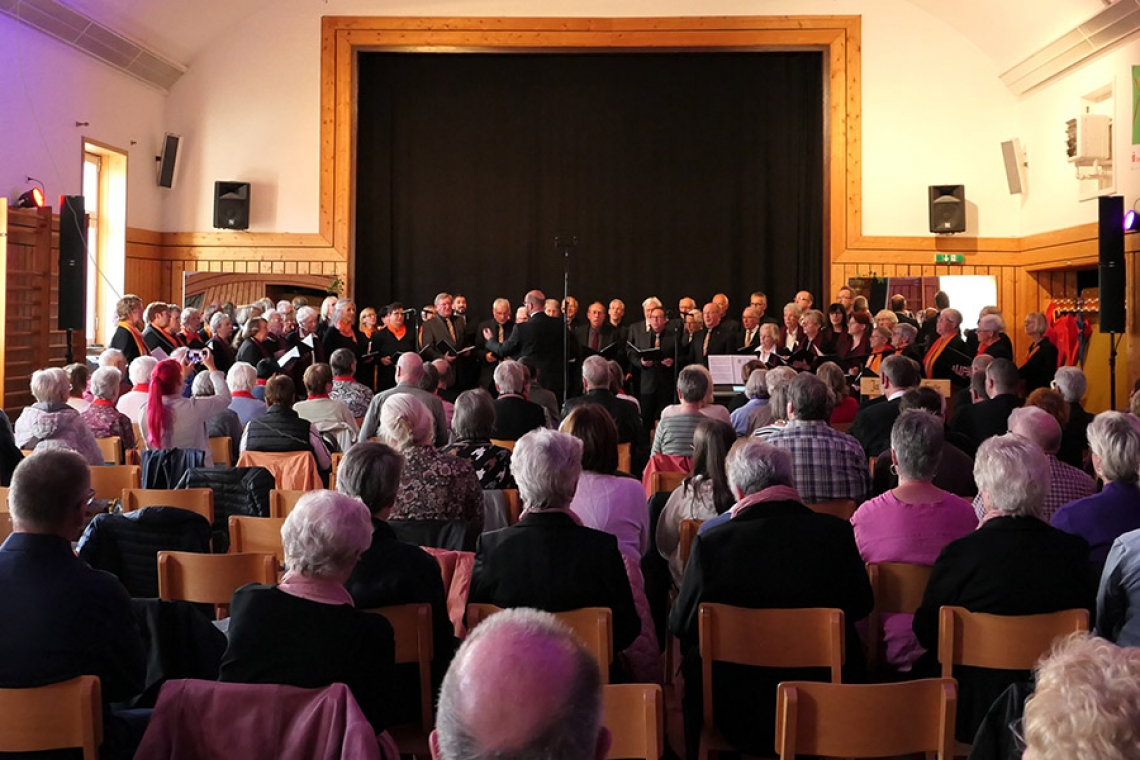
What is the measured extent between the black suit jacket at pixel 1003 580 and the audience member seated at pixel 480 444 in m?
2.26

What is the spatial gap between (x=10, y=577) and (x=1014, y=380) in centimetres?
548

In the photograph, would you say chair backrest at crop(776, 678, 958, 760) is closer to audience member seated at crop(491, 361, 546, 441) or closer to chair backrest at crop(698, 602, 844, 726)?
chair backrest at crop(698, 602, 844, 726)

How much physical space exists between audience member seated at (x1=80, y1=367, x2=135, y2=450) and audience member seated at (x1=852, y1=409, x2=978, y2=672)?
4251 millimetres

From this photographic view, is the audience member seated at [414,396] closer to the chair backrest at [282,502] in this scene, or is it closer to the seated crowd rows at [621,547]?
the seated crowd rows at [621,547]

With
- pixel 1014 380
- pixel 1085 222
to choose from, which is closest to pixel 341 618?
pixel 1014 380

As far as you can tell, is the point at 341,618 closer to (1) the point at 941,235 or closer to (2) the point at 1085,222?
(2) the point at 1085,222

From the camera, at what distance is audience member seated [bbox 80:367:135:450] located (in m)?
6.34

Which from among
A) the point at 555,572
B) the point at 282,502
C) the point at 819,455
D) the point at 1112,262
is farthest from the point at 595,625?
the point at 1112,262

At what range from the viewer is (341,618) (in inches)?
103

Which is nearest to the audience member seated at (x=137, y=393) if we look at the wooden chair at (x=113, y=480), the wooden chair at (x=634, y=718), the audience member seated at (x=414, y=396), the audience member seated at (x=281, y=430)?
the audience member seated at (x=414, y=396)

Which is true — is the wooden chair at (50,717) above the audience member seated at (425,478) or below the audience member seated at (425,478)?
below

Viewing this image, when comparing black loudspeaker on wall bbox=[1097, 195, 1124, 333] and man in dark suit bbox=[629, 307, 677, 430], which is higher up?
black loudspeaker on wall bbox=[1097, 195, 1124, 333]

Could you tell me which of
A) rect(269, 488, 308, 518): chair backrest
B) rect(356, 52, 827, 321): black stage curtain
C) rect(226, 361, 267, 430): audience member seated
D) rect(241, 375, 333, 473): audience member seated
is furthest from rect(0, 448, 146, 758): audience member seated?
rect(356, 52, 827, 321): black stage curtain

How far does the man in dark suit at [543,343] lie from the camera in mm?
10516
